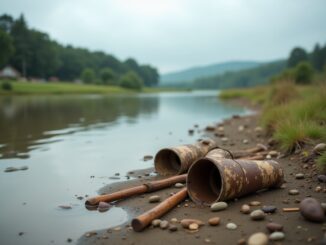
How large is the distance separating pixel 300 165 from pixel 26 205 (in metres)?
5.70

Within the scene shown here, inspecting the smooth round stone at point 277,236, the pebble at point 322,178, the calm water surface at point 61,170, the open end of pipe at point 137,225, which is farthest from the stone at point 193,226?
the pebble at point 322,178

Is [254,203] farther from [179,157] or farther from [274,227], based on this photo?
[179,157]

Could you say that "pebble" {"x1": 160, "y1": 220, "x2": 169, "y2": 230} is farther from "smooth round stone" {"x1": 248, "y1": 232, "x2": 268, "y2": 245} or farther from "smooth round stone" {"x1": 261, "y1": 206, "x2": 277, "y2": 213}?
"smooth round stone" {"x1": 261, "y1": 206, "x2": 277, "y2": 213}

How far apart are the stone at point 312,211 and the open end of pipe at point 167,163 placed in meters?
3.83

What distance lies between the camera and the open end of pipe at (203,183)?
620 centimetres

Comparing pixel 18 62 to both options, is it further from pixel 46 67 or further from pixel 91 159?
pixel 91 159

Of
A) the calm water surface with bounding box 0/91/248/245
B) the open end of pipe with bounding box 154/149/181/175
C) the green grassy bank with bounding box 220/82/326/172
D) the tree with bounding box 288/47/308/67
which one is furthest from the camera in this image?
the tree with bounding box 288/47/308/67

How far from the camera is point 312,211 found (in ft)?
15.7

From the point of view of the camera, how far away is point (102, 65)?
17550 cm

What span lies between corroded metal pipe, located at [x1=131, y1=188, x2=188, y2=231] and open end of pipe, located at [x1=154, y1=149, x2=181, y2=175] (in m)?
2.24

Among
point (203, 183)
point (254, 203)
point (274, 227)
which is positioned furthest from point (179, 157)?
point (274, 227)

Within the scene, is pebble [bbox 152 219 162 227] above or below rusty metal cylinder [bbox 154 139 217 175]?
below

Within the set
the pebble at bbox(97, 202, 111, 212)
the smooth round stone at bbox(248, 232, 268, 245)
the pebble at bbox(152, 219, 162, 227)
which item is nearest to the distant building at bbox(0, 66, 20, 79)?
the pebble at bbox(97, 202, 111, 212)

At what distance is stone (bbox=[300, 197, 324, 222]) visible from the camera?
473 centimetres
